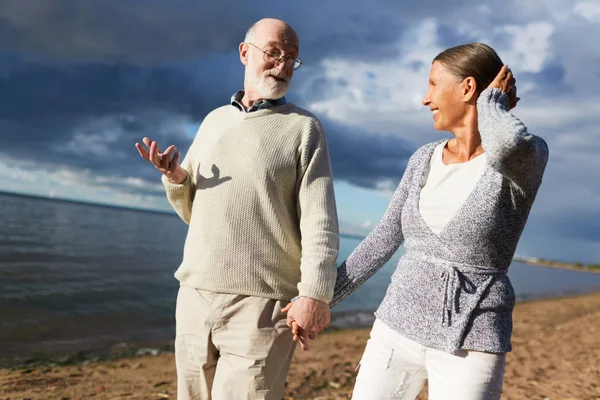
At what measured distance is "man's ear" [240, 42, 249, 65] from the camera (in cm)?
288

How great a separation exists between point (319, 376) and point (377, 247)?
4.88 meters

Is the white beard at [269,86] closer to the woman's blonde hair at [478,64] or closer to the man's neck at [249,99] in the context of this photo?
the man's neck at [249,99]

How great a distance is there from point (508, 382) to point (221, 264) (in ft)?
17.8

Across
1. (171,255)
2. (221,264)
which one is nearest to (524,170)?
(221,264)

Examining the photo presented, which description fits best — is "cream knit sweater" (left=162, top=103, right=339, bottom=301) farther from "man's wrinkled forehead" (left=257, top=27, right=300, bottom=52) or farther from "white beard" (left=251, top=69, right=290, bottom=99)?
"man's wrinkled forehead" (left=257, top=27, right=300, bottom=52)

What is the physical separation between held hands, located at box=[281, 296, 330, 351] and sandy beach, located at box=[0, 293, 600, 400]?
3747 mm

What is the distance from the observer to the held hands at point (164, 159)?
2695 millimetres

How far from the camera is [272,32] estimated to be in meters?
2.77

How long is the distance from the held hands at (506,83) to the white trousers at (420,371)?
1.00m

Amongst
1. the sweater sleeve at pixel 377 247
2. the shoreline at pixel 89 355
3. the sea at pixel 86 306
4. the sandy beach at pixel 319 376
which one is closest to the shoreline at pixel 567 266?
the sea at pixel 86 306

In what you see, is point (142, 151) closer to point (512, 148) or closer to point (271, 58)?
point (271, 58)

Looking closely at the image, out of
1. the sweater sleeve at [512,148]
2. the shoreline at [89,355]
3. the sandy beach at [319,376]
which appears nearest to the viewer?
the sweater sleeve at [512,148]

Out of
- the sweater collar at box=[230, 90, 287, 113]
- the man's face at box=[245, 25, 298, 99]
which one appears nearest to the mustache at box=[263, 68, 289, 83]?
the man's face at box=[245, 25, 298, 99]

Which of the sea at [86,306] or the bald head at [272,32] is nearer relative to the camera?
the bald head at [272,32]
